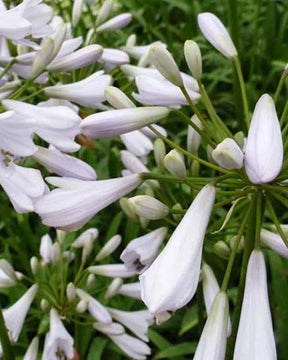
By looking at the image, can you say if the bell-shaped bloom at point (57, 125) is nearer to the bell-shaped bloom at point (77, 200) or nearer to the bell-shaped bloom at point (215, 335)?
the bell-shaped bloom at point (77, 200)

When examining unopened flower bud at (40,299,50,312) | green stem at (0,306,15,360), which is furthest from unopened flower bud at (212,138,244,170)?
unopened flower bud at (40,299,50,312)

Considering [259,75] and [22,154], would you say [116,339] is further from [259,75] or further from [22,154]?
[259,75]

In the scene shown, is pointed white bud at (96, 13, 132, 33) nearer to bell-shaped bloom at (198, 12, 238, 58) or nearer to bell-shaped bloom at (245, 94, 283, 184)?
bell-shaped bloom at (198, 12, 238, 58)

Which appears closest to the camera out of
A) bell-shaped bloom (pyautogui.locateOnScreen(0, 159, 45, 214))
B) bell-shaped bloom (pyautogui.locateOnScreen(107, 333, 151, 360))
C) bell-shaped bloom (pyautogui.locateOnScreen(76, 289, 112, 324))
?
bell-shaped bloom (pyautogui.locateOnScreen(0, 159, 45, 214))

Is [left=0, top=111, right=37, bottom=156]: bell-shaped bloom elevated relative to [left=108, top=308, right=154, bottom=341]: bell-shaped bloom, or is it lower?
elevated

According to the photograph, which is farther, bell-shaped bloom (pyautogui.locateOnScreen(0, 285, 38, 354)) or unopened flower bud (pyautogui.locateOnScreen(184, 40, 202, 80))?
bell-shaped bloom (pyautogui.locateOnScreen(0, 285, 38, 354))

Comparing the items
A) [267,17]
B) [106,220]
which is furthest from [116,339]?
[267,17]

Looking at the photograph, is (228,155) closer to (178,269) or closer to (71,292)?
(178,269)
